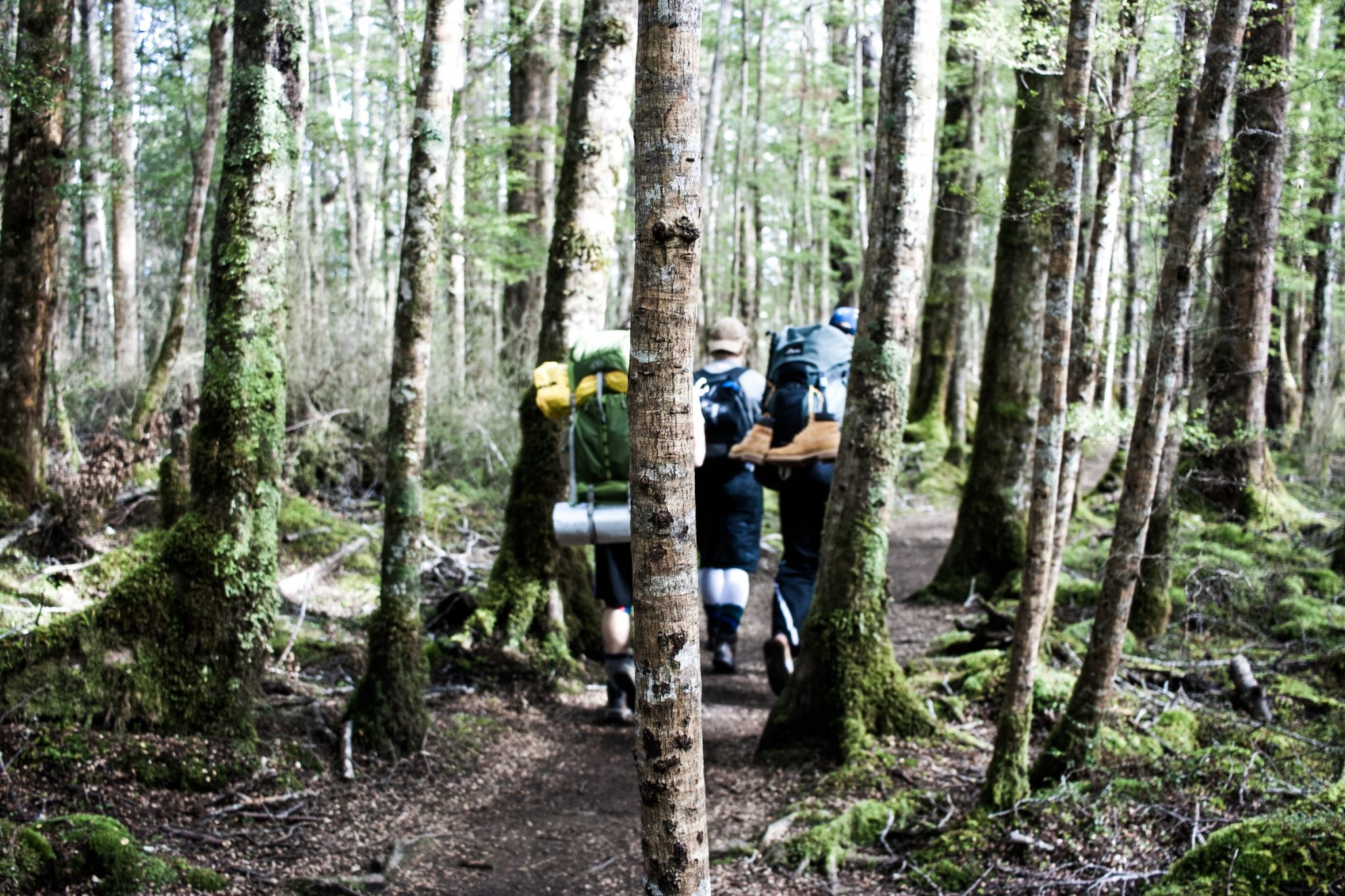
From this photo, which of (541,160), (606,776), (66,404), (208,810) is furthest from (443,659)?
(541,160)

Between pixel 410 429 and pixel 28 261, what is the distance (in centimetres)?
401

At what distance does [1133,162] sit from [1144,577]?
169 inches

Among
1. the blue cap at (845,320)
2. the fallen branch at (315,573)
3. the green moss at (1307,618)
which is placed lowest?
the fallen branch at (315,573)

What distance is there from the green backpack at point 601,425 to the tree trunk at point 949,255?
10391mm

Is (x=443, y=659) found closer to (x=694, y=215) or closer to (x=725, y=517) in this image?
(x=725, y=517)

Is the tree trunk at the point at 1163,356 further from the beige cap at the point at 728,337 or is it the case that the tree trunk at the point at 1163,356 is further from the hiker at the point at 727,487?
the beige cap at the point at 728,337

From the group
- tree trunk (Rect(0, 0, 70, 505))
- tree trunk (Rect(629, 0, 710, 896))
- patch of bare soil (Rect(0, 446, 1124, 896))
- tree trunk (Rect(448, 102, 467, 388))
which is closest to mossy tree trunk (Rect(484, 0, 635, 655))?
patch of bare soil (Rect(0, 446, 1124, 896))

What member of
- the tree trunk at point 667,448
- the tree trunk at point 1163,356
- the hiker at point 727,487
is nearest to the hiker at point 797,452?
the hiker at point 727,487

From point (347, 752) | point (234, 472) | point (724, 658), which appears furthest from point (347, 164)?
point (347, 752)

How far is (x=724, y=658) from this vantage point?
7480 mm

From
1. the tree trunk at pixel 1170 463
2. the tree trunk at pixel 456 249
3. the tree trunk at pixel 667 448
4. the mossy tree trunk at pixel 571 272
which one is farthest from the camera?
the tree trunk at pixel 456 249

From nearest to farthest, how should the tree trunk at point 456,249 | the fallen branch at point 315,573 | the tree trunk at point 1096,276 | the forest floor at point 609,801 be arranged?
the forest floor at point 609,801 → the tree trunk at point 1096,276 → the fallen branch at point 315,573 → the tree trunk at point 456,249

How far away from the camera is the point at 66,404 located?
11406 millimetres

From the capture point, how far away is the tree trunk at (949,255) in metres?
16.8
